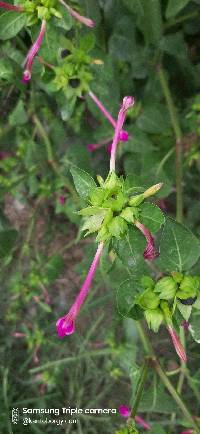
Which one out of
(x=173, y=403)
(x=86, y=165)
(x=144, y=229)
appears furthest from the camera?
(x=86, y=165)

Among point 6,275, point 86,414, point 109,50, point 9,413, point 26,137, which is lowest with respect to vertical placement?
point 86,414

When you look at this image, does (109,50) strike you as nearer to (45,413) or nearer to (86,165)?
(86,165)

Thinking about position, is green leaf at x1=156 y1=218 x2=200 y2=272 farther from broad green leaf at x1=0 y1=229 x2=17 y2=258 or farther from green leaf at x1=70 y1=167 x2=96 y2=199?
broad green leaf at x1=0 y1=229 x2=17 y2=258

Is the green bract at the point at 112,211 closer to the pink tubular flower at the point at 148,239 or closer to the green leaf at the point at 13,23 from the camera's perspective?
the pink tubular flower at the point at 148,239

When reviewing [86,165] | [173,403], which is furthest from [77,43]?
[173,403]

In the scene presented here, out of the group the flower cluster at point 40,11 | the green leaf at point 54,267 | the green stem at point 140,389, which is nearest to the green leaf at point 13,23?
the flower cluster at point 40,11

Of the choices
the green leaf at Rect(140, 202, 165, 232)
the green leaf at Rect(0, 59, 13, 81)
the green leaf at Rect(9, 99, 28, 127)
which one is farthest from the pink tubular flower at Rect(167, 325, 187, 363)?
the green leaf at Rect(9, 99, 28, 127)

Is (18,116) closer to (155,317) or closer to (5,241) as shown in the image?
(5,241)
